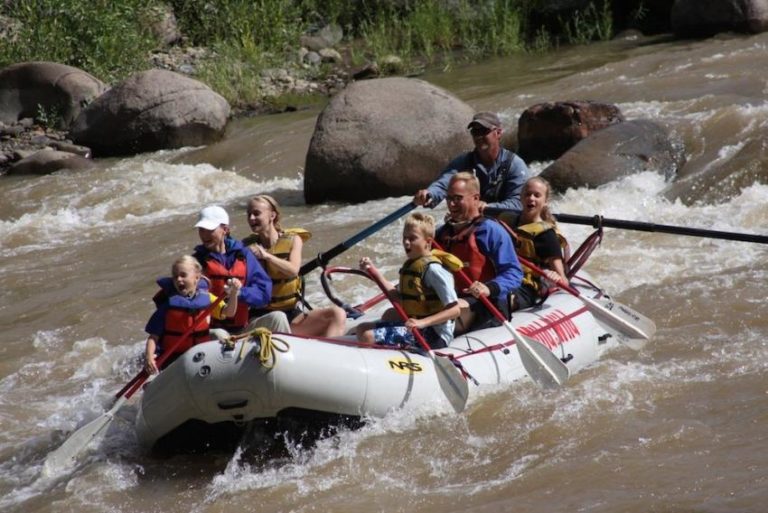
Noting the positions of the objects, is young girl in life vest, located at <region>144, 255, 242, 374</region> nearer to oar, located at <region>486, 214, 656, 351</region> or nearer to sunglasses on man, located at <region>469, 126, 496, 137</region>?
oar, located at <region>486, 214, 656, 351</region>

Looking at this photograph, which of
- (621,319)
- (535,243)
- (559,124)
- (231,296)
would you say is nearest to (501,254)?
(535,243)

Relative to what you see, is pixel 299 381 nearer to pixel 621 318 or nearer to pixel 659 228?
pixel 621 318

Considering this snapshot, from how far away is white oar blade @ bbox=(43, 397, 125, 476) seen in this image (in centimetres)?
557

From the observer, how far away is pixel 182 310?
5.70 meters

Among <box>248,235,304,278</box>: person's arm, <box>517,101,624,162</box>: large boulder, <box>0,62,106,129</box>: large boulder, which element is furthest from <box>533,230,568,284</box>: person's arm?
<box>0,62,106,129</box>: large boulder

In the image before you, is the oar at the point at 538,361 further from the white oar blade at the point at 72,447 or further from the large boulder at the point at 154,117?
the large boulder at the point at 154,117

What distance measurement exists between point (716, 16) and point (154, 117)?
7625 mm

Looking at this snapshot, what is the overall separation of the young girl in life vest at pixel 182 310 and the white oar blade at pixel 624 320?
204cm

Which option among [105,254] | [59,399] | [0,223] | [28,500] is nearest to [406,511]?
[28,500]

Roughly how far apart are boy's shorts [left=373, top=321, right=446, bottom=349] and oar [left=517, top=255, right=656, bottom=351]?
2.77 feet

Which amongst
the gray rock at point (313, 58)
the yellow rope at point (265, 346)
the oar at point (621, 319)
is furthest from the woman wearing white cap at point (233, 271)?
the gray rock at point (313, 58)

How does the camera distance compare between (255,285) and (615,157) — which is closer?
(255,285)

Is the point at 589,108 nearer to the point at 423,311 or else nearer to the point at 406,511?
the point at 423,311

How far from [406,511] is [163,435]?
50.3 inches
